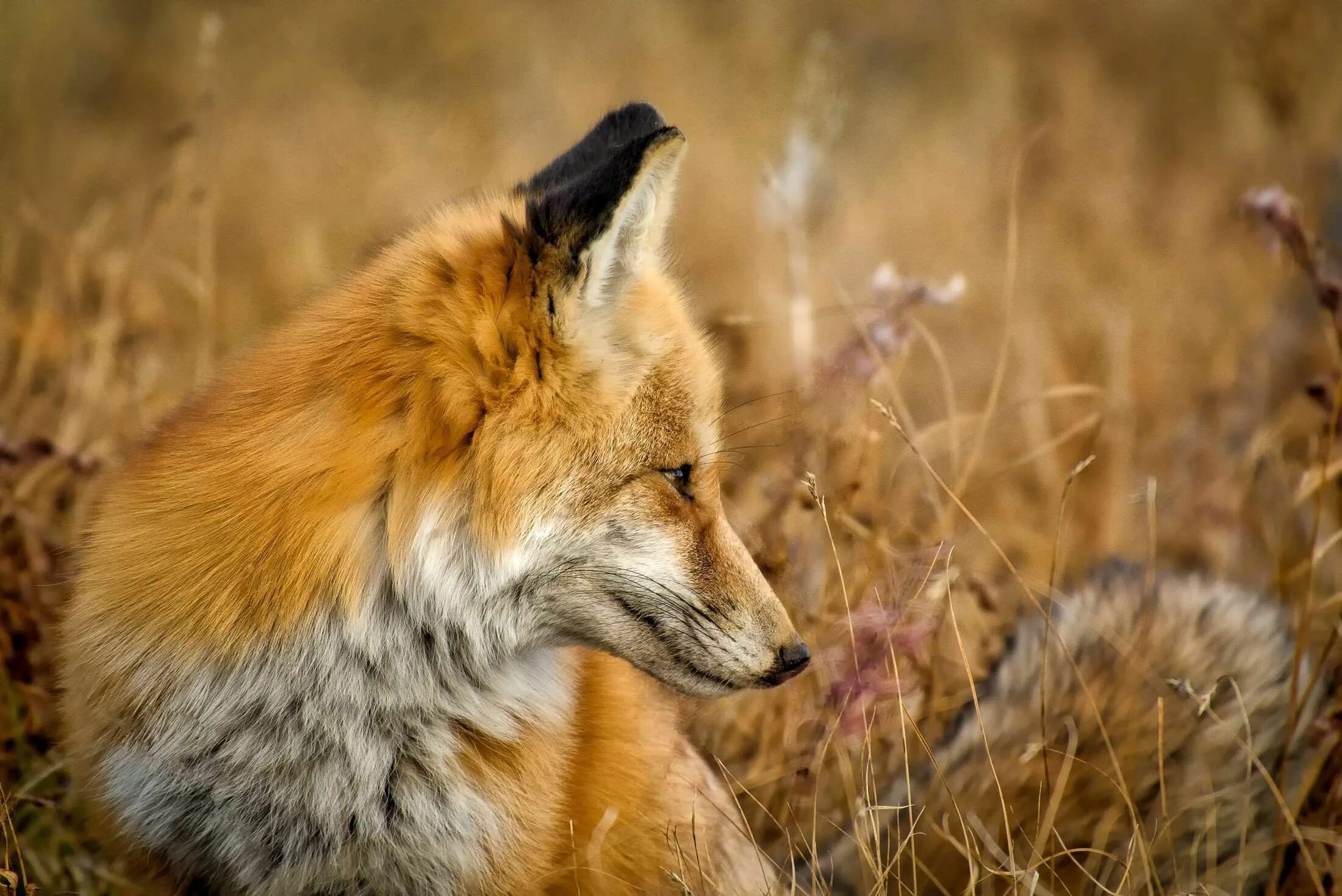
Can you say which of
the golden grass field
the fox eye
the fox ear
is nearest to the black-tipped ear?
the fox ear

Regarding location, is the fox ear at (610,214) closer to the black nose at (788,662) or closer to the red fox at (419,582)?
the red fox at (419,582)

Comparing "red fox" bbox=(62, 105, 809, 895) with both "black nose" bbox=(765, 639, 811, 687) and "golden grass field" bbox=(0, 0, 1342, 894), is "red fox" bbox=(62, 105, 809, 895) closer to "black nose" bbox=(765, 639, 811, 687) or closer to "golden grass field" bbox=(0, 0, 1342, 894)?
"black nose" bbox=(765, 639, 811, 687)

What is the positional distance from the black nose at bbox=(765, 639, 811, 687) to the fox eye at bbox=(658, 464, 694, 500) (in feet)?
1.14

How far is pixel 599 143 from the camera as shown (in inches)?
92.3

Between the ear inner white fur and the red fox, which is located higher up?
the ear inner white fur

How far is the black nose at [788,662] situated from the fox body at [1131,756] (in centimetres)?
60

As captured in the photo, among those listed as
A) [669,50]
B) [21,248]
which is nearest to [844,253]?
[669,50]

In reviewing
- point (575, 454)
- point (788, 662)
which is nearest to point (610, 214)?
point (575, 454)

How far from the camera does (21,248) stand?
4.82 meters

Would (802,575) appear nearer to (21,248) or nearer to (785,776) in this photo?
(785,776)

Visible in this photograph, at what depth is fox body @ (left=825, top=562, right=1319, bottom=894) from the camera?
2.50 meters

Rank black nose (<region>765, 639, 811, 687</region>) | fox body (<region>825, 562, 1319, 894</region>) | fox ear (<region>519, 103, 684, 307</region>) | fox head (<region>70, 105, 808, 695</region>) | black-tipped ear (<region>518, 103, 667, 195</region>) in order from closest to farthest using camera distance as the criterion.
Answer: fox ear (<region>519, 103, 684, 307</region>)
fox head (<region>70, 105, 808, 695</region>)
black nose (<region>765, 639, 811, 687</region>)
black-tipped ear (<region>518, 103, 667, 195</region>)
fox body (<region>825, 562, 1319, 894</region>)

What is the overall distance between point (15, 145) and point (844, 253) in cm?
490

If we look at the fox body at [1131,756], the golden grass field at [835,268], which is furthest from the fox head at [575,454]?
the fox body at [1131,756]
